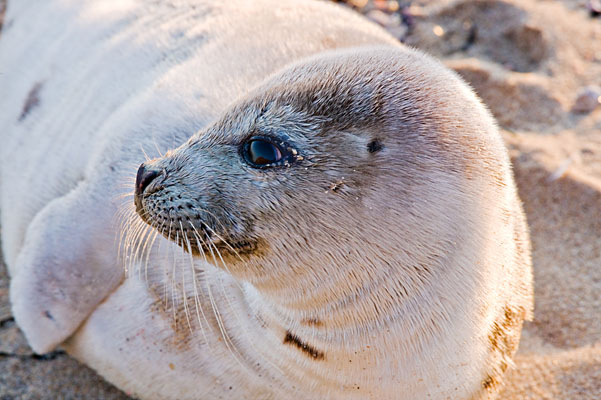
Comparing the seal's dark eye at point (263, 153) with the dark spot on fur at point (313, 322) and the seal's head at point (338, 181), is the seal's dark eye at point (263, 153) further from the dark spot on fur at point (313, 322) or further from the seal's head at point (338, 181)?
the dark spot on fur at point (313, 322)

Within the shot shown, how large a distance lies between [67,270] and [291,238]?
100 cm

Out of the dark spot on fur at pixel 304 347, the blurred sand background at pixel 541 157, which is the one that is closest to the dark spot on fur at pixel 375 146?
the dark spot on fur at pixel 304 347

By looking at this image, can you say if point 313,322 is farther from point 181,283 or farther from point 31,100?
point 31,100

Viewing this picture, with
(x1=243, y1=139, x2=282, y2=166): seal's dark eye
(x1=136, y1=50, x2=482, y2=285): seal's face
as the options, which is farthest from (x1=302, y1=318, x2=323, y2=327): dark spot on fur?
(x1=243, y1=139, x2=282, y2=166): seal's dark eye

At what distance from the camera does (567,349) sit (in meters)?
2.49

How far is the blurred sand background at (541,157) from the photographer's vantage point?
241 cm

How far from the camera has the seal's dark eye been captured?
5.43ft

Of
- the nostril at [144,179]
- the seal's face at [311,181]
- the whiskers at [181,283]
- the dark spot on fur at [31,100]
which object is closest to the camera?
the seal's face at [311,181]

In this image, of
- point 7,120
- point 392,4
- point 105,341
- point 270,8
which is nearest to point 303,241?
point 105,341

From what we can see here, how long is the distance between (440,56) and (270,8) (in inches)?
56.4

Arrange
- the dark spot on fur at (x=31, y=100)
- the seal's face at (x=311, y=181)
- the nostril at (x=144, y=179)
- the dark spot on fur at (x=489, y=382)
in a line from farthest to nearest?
the dark spot on fur at (x=31, y=100)
the dark spot on fur at (x=489, y=382)
the nostril at (x=144, y=179)
the seal's face at (x=311, y=181)

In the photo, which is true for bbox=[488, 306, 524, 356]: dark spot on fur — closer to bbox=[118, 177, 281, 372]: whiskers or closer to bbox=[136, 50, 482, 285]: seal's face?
bbox=[136, 50, 482, 285]: seal's face

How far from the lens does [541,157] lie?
326cm

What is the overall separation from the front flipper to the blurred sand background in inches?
10.5
